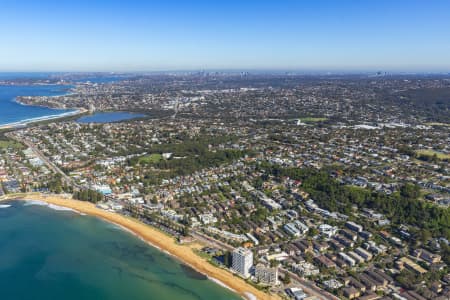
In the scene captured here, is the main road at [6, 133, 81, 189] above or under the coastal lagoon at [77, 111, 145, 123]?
under

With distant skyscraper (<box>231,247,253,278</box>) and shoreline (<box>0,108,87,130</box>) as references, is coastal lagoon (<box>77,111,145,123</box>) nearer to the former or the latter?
shoreline (<box>0,108,87,130</box>)

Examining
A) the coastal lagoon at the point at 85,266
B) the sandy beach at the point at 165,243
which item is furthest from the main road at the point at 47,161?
the coastal lagoon at the point at 85,266

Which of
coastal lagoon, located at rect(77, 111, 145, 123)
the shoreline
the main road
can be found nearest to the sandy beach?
the main road

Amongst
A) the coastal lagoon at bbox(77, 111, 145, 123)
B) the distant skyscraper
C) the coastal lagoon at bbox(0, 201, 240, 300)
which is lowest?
the coastal lagoon at bbox(0, 201, 240, 300)

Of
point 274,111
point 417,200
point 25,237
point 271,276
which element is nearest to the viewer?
point 271,276

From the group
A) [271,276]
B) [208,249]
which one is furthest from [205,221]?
[271,276]

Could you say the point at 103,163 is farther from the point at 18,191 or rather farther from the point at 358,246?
the point at 358,246

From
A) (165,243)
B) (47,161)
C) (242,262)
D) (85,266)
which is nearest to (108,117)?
(47,161)
